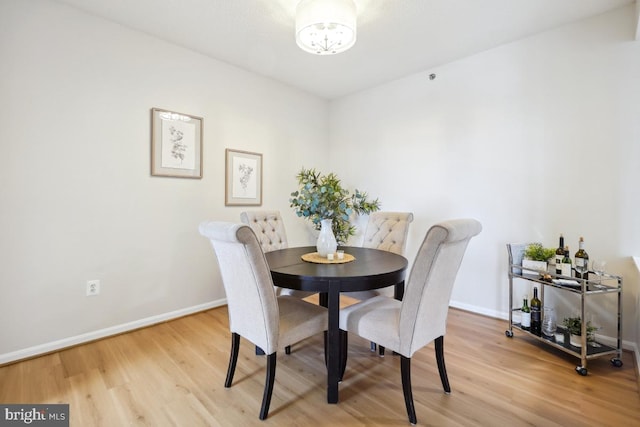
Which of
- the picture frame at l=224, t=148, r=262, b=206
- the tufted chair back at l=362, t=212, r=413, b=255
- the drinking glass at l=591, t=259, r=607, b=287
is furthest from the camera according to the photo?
the picture frame at l=224, t=148, r=262, b=206

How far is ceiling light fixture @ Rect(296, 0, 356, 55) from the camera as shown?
5.82ft

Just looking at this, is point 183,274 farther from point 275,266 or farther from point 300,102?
point 300,102

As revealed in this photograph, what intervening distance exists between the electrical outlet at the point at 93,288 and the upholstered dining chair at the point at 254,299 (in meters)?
1.44

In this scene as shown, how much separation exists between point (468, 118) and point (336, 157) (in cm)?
180

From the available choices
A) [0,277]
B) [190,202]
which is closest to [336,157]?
[190,202]

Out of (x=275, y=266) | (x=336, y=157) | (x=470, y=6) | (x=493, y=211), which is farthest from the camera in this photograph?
(x=336, y=157)

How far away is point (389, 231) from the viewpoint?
263cm

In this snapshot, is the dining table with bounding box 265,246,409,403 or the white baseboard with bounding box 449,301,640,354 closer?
the dining table with bounding box 265,246,409,403

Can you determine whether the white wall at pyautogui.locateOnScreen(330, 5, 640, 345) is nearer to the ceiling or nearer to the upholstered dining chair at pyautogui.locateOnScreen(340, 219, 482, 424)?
the ceiling

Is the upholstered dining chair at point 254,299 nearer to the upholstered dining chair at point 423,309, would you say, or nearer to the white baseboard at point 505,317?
the upholstered dining chair at point 423,309

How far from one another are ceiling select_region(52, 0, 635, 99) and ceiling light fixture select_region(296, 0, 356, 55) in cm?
41

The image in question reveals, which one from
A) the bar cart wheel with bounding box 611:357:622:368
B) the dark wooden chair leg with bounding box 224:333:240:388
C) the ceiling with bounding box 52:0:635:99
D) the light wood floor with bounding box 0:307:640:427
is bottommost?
the light wood floor with bounding box 0:307:640:427

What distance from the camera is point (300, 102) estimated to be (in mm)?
3932

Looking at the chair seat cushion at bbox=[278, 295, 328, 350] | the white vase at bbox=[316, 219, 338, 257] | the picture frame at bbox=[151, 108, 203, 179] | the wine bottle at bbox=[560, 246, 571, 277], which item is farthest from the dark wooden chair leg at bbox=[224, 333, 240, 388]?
the wine bottle at bbox=[560, 246, 571, 277]
